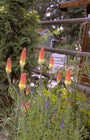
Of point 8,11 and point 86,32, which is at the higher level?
point 8,11

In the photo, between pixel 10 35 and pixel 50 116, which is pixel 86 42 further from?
pixel 50 116

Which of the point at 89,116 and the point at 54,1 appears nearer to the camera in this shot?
the point at 89,116

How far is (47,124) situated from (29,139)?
0.18 meters

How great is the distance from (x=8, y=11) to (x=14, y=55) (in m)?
0.70

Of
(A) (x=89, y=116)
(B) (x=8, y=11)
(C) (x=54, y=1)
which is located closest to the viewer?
(A) (x=89, y=116)

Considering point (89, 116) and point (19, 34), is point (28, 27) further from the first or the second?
point (89, 116)

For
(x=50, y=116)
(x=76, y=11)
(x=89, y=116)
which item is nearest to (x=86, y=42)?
(x=89, y=116)

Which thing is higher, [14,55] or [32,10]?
[32,10]

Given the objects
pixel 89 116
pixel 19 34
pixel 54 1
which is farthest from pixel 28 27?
pixel 54 1

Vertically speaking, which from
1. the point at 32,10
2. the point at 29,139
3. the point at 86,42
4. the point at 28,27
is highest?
the point at 32,10

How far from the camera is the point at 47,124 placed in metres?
1.38

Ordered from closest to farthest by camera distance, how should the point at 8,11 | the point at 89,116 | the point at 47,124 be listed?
the point at 47,124 → the point at 89,116 → the point at 8,11

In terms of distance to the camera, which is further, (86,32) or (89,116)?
(86,32)

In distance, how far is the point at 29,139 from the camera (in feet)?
4.56
